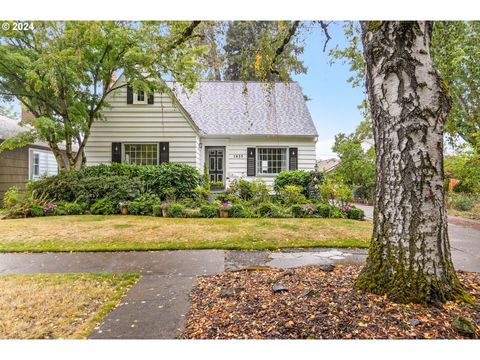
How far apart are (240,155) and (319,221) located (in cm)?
437

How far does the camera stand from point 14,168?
7680 millimetres

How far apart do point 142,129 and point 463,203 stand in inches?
370

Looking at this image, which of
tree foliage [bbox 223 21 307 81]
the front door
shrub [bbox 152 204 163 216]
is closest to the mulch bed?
tree foliage [bbox 223 21 307 81]

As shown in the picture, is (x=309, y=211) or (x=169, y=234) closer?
(x=169, y=234)

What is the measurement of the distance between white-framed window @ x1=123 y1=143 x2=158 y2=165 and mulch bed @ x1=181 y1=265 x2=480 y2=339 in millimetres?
6748

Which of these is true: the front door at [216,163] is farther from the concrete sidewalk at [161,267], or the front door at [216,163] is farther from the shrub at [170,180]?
the concrete sidewalk at [161,267]

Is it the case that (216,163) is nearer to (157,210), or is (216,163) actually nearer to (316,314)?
(157,210)

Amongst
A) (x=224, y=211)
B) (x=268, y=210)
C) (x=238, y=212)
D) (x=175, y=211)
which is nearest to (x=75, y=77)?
(x=175, y=211)

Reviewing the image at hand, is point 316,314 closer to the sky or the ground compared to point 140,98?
closer to the ground

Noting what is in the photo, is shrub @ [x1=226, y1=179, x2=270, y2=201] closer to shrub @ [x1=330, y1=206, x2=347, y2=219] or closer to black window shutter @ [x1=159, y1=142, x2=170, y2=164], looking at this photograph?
shrub @ [x1=330, y1=206, x2=347, y2=219]

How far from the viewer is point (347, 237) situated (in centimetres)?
400

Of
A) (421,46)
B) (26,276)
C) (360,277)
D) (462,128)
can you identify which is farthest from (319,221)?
(462,128)

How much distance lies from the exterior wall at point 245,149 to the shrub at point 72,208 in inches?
159

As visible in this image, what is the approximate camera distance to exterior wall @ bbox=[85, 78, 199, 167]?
25.7ft
